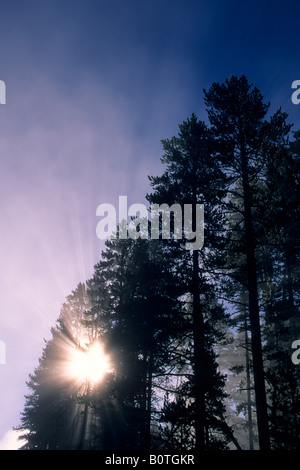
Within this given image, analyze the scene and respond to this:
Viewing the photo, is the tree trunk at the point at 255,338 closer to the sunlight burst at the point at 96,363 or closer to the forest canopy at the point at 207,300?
the forest canopy at the point at 207,300

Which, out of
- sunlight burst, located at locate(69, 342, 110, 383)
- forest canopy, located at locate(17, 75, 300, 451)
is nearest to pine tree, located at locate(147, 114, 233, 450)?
forest canopy, located at locate(17, 75, 300, 451)

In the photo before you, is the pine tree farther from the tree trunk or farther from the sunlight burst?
the sunlight burst

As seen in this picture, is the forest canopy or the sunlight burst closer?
the forest canopy

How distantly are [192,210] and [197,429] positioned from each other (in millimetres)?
8810

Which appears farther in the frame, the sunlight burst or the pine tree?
the sunlight burst

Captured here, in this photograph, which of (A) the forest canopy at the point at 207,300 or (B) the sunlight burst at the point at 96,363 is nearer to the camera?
(A) the forest canopy at the point at 207,300

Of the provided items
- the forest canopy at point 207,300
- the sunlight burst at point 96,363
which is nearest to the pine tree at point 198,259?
the forest canopy at point 207,300

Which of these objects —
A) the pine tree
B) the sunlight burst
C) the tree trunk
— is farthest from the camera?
the sunlight burst

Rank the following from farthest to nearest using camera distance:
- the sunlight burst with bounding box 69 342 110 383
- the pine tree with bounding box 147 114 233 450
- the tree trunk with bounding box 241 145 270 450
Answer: the sunlight burst with bounding box 69 342 110 383 → the pine tree with bounding box 147 114 233 450 → the tree trunk with bounding box 241 145 270 450

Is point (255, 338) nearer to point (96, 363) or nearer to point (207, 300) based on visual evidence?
point (207, 300)

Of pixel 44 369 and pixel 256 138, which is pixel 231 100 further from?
pixel 44 369

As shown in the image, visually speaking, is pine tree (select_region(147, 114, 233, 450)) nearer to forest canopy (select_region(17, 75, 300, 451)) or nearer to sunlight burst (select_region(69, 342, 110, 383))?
forest canopy (select_region(17, 75, 300, 451))

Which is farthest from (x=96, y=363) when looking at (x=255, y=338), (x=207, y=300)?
(x=255, y=338)
